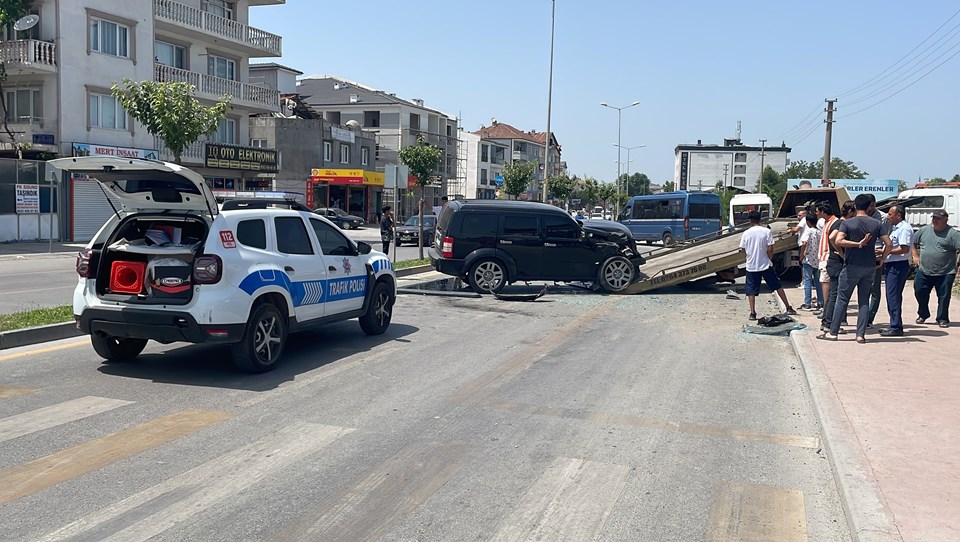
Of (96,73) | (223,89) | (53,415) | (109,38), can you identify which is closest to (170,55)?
(223,89)

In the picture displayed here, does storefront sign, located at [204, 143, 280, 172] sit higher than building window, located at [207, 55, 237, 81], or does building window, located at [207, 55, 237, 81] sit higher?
building window, located at [207, 55, 237, 81]

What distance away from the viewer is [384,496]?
495cm

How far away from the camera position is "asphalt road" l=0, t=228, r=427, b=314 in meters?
13.1

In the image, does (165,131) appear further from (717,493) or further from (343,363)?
(717,493)

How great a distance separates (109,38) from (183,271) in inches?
1099

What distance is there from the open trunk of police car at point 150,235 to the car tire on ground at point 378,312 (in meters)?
2.96

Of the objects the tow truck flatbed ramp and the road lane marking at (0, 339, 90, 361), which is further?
the tow truck flatbed ramp

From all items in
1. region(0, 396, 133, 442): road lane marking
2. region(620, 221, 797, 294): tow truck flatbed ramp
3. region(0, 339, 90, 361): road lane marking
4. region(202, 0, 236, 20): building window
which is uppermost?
region(202, 0, 236, 20): building window

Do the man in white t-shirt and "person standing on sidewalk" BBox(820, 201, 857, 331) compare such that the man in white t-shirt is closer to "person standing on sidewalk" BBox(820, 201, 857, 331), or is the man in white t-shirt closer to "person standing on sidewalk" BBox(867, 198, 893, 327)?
"person standing on sidewalk" BBox(820, 201, 857, 331)

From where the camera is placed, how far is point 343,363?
8992 millimetres

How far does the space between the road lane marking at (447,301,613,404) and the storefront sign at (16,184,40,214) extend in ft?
74.9

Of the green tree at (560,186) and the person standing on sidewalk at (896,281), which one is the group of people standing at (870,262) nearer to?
the person standing on sidewalk at (896,281)

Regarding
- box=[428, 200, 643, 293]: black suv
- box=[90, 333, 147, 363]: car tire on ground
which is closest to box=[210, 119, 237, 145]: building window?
box=[428, 200, 643, 293]: black suv

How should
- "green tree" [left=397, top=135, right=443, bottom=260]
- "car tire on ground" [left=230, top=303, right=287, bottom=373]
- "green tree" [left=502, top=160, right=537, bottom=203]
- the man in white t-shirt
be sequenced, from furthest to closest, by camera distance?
"green tree" [left=502, top=160, right=537, bottom=203]
"green tree" [left=397, top=135, right=443, bottom=260]
the man in white t-shirt
"car tire on ground" [left=230, top=303, right=287, bottom=373]
